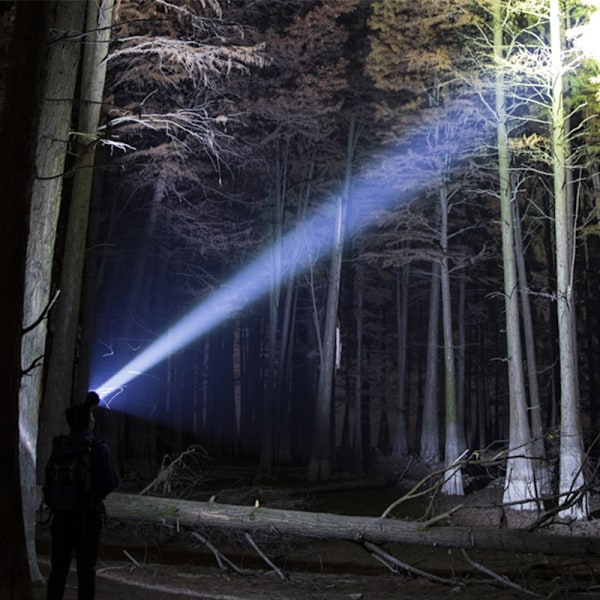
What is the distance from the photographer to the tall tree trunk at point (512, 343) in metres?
16.0

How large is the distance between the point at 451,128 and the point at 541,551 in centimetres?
1660

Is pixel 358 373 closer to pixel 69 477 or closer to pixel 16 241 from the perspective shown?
pixel 69 477

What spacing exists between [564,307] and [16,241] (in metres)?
12.6

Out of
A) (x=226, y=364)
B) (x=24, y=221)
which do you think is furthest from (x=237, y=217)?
(x=24, y=221)

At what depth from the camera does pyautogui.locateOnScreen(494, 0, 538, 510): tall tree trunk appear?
15969 mm

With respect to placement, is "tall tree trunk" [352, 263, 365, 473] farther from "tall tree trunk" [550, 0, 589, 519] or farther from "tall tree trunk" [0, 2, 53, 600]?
"tall tree trunk" [0, 2, 53, 600]

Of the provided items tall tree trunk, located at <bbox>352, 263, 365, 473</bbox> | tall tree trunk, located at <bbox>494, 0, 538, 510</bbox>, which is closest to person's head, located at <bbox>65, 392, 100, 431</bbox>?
tall tree trunk, located at <bbox>494, 0, 538, 510</bbox>

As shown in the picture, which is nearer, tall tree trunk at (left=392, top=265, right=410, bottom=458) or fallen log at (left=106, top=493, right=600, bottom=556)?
fallen log at (left=106, top=493, right=600, bottom=556)

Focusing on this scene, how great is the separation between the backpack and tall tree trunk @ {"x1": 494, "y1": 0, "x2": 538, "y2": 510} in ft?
40.4

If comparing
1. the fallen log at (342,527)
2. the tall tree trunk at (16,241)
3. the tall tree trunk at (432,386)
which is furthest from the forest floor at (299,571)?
the tall tree trunk at (432,386)

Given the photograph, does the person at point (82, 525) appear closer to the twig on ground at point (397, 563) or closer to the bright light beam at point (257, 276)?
the twig on ground at point (397, 563)

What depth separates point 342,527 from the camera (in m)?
8.57

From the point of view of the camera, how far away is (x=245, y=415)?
39344mm

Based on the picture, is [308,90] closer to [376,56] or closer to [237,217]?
[376,56]
